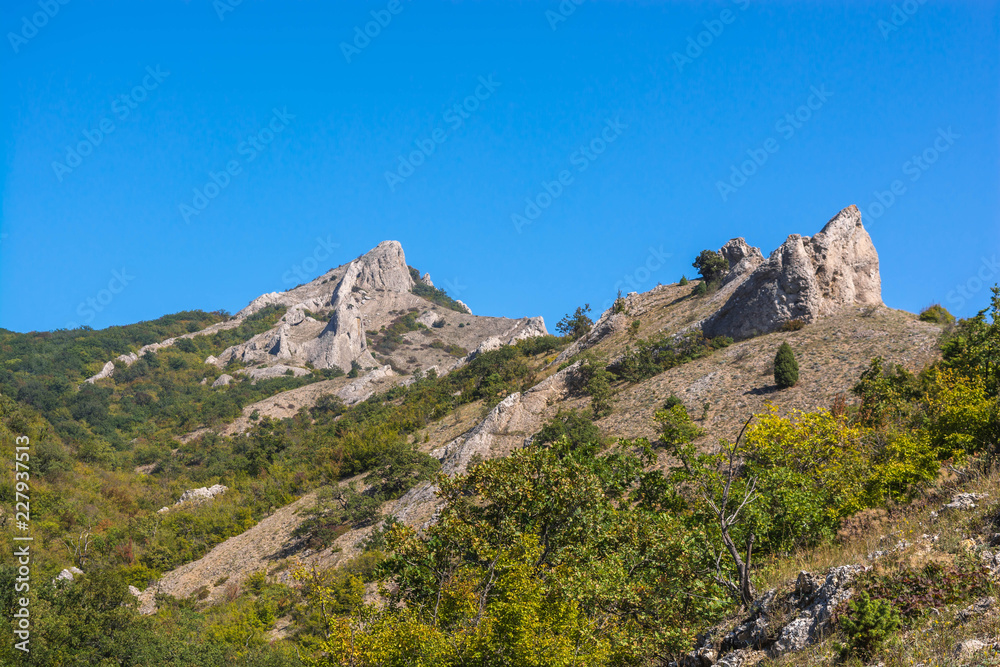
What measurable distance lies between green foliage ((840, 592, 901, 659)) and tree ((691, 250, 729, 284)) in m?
53.3

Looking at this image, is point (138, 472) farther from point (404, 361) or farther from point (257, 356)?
point (404, 361)

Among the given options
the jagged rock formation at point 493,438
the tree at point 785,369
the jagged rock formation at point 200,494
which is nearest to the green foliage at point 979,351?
the tree at point 785,369

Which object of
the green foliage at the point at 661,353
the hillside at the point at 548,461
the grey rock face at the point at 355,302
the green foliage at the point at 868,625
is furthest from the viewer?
the grey rock face at the point at 355,302

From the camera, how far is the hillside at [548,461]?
36.9 ft

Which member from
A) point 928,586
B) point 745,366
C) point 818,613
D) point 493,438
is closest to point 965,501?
point 928,586

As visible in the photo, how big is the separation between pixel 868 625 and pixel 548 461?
697cm

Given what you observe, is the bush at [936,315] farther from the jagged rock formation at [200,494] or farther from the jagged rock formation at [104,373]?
the jagged rock formation at [104,373]

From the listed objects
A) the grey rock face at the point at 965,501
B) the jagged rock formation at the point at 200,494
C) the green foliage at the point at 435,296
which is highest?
the green foliage at the point at 435,296

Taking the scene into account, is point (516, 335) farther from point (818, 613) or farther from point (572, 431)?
point (818, 613)

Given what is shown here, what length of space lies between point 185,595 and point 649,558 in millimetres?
32052

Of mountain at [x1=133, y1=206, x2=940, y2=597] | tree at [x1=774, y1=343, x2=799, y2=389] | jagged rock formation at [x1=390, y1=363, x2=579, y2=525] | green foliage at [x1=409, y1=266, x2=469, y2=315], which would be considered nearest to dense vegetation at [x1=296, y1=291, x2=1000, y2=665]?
mountain at [x1=133, y1=206, x2=940, y2=597]

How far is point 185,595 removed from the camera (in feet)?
112

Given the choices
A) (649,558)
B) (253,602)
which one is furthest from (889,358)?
(253,602)

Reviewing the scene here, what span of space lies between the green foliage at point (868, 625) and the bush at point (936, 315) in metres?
34.9
